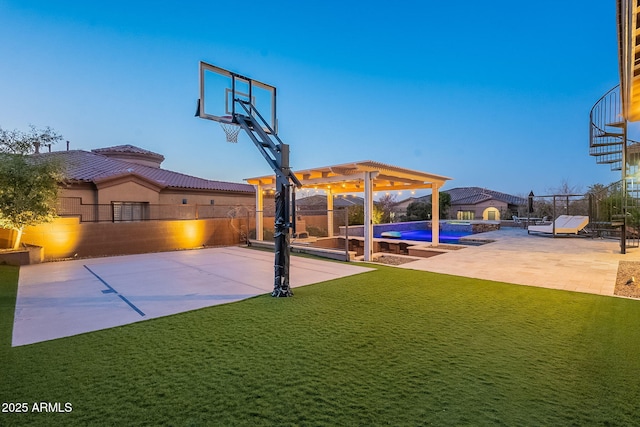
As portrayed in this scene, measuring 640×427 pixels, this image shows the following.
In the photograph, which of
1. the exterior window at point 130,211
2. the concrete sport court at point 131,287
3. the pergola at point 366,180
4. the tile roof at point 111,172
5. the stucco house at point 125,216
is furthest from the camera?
the exterior window at point 130,211

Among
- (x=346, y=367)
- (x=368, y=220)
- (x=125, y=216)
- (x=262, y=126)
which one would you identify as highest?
(x=262, y=126)

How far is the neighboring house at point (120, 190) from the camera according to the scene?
1228 centimetres

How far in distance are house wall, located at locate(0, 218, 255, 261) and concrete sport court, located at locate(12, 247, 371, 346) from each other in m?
1.10

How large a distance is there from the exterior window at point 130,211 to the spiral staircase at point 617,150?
58.9ft

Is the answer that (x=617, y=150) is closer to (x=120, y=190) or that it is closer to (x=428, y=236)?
(x=428, y=236)

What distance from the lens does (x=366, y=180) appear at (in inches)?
360

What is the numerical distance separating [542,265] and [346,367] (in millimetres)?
7165

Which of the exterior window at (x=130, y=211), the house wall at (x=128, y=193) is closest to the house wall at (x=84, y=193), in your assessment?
the house wall at (x=128, y=193)

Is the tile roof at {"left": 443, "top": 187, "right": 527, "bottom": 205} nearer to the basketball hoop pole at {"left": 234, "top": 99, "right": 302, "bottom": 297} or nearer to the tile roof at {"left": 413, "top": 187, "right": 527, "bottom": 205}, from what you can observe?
the tile roof at {"left": 413, "top": 187, "right": 527, "bottom": 205}

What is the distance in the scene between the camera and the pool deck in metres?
5.92

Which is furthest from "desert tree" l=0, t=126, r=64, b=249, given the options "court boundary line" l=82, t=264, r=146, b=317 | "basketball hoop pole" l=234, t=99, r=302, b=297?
"basketball hoop pole" l=234, t=99, r=302, b=297

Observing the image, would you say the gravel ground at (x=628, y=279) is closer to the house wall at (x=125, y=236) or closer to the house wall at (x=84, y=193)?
the house wall at (x=125, y=236)

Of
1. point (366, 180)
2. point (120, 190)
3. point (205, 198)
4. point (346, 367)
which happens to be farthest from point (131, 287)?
point (205, 198)

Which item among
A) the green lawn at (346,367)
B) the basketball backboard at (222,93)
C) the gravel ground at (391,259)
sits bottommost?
the green lawn at (346,367)
